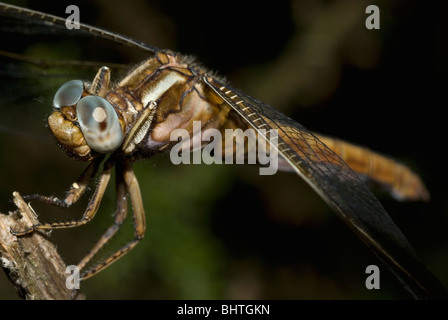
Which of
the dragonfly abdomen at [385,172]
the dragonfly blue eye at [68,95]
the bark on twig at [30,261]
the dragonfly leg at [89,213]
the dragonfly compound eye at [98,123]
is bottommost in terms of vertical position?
the bark on twig at [30,261]

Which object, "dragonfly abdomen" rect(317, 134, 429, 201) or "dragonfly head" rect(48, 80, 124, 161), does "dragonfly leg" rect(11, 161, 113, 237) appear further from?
"dragonfly abdomen" rect(317, 134, 429, 201)

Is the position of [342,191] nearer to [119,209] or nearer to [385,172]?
[119,209]

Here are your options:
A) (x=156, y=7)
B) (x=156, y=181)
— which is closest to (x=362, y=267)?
(x=156, y=181)

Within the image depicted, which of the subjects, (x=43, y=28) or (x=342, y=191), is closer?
(x=342, y=191)

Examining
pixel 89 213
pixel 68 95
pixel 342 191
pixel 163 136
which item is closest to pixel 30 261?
pixel 89 213

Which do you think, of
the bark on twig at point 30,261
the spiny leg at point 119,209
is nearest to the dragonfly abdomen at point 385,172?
the spiny leg at point 119,209

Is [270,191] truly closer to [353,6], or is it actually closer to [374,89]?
[374,89]

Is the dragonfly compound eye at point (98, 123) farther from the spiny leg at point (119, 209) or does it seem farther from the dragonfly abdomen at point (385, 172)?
the dragonfly abdomen at point (385, 172)
